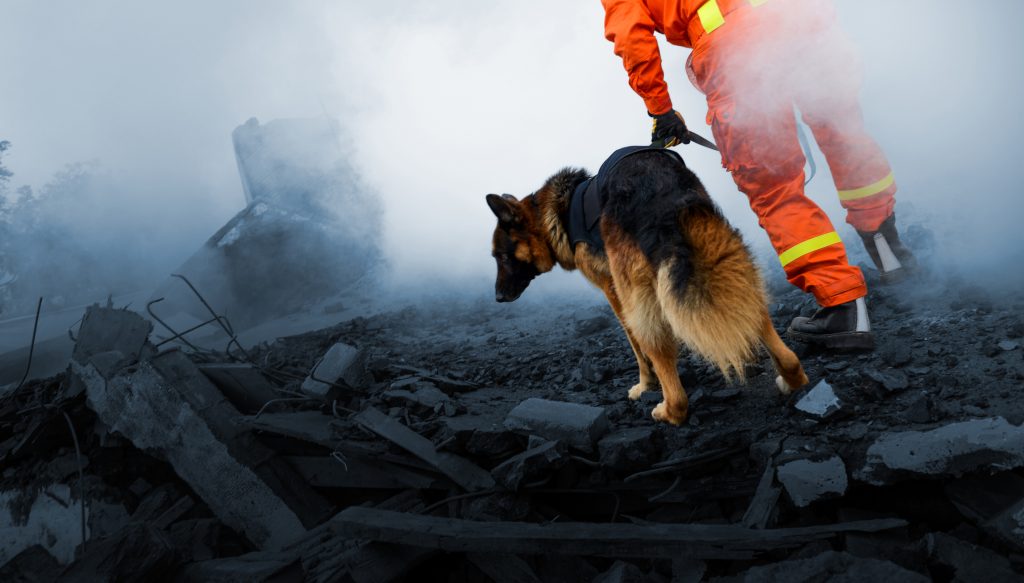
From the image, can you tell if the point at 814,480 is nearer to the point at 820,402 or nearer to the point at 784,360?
the point at 820,402

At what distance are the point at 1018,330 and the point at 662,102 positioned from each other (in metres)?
1.80

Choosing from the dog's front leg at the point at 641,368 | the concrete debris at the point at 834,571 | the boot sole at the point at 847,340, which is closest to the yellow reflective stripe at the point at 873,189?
the boot sole at the point at 847,340

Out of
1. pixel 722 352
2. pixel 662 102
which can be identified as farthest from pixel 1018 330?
pixel 662 102

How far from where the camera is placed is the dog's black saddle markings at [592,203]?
2.53 meters

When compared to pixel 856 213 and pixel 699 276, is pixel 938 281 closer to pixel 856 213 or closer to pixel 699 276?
pixel 856 213

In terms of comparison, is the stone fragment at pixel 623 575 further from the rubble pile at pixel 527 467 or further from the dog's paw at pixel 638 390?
the dog's paw at pixel 638 390

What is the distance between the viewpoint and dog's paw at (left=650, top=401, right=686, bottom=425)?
7.79ft

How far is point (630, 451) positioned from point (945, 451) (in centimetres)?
97

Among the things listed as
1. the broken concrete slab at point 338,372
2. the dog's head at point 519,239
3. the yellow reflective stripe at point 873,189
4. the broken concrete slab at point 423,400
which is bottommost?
the broken concrete slab at point 423,400

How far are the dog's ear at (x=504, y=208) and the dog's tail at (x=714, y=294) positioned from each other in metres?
1.24

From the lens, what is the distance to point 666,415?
2.40m

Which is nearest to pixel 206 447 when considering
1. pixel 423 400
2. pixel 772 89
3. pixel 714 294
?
pixel 423 400

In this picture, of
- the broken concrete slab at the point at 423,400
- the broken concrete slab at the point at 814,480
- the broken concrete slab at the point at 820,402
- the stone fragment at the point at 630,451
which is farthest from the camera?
the broken concrete slab at the point at 423,400

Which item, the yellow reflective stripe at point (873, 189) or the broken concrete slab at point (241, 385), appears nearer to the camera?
the yellow reflective stripe at point (873, 189)
